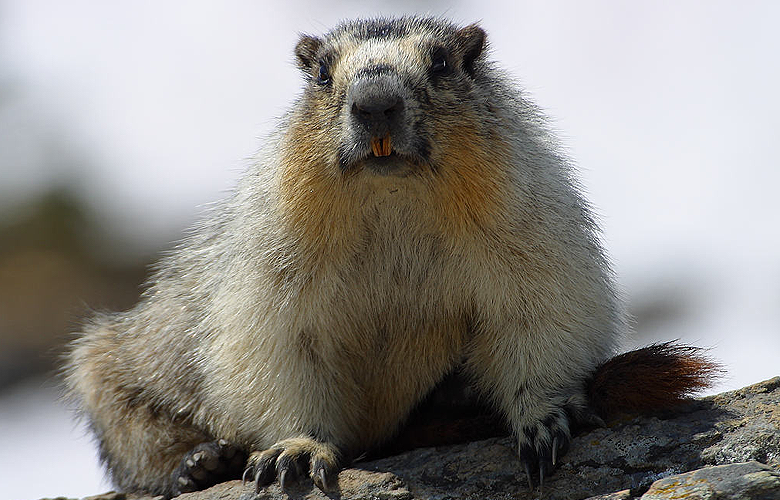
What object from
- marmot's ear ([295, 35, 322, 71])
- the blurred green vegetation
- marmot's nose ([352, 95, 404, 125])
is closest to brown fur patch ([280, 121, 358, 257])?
marmot's nose ([352, 95, 404, 125])

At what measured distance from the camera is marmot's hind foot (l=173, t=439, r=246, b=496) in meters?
6.03

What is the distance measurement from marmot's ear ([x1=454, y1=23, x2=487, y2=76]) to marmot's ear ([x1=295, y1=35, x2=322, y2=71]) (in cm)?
98

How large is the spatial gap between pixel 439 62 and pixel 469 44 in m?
0.51

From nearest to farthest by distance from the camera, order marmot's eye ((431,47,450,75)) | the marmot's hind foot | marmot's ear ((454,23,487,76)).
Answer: marmot's eye ((431,47,450,75)) → marmot's ear ((454,23,487,76)) → the marmot's hind foot

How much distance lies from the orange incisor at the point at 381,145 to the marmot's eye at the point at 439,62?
2.59 feet

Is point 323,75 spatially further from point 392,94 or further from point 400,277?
point 400,277

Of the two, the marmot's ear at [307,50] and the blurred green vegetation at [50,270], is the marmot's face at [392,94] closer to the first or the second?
the marmot's ear at [307,50]

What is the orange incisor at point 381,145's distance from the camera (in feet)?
16.0

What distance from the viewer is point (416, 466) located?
5.27m

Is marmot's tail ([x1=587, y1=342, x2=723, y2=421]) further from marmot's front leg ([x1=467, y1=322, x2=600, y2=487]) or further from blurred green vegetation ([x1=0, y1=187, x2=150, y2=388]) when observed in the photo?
blurred green vegetation ([x1=0, y1=187, x2=150, y2=388])

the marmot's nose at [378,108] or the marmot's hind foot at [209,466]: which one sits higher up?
the marmot's nose at [378,108]

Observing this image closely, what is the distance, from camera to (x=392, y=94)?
486 centimetres

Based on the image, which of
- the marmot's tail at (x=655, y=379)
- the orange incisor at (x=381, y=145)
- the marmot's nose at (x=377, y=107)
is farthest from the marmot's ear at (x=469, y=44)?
the marmot's tail at (x=655, y=379)

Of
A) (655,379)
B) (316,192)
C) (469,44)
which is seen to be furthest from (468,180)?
(655,379)
